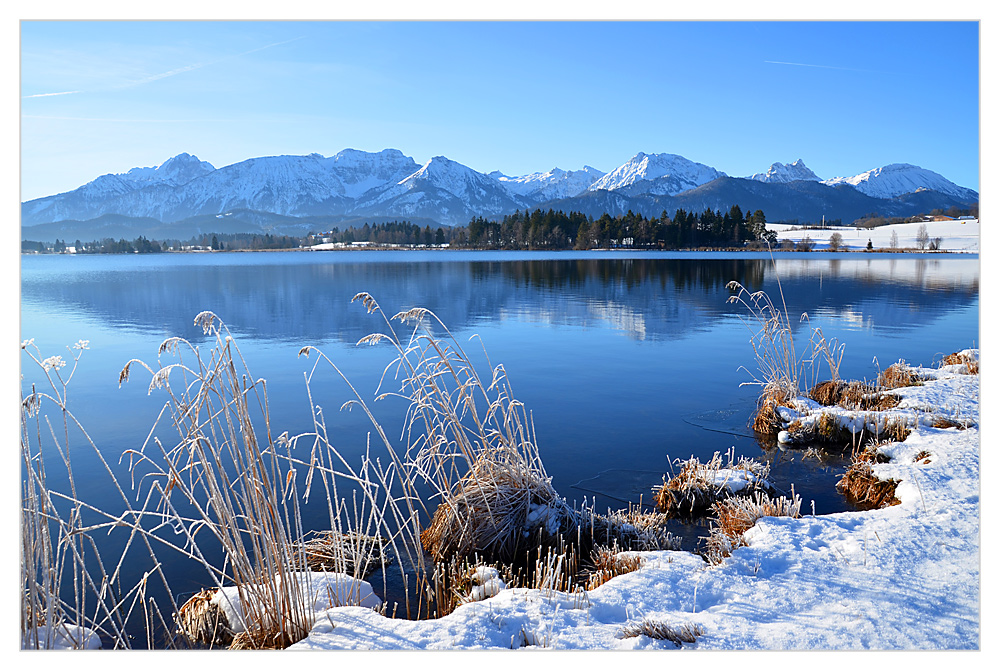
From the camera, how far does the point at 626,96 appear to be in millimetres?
6605

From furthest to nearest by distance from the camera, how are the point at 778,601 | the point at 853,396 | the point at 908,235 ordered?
1. the point at 908,235
2. the point at 853,396
3. the point at 778,601

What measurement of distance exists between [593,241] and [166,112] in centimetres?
7462

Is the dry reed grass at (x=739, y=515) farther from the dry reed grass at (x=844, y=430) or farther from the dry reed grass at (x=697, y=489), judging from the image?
the dry reed grass at (x=844, y=430)

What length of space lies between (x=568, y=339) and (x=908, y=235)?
8367mm

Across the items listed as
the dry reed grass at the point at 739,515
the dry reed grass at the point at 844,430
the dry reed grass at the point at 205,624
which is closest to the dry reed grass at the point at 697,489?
the dry reed grass at the point at 739,515

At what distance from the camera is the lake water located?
7.73 meters

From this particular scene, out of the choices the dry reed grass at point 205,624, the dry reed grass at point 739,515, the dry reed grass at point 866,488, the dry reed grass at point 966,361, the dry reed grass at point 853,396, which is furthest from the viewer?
the dry reed grass at point 966,361

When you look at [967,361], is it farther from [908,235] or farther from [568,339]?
[568,339]

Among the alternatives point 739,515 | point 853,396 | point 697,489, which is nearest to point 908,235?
point 853,396

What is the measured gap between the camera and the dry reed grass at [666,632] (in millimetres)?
3303

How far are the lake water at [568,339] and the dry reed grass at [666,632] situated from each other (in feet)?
7.00

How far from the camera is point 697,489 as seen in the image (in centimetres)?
590
